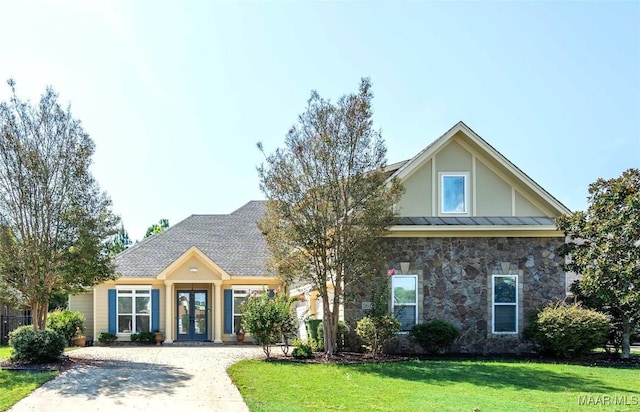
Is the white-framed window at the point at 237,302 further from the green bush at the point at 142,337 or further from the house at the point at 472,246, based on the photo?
the house at the point at 472,246

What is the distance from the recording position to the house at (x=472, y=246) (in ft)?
60.3

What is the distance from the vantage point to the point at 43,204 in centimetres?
1563

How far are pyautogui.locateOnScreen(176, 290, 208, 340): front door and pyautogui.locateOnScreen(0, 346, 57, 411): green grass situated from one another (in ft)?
35.6

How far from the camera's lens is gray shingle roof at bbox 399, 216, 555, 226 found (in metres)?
18.4

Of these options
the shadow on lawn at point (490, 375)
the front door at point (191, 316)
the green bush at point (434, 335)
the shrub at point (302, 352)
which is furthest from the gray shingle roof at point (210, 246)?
the shadow on lawn at point (490, 375)

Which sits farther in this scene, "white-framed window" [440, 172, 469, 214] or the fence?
the fence

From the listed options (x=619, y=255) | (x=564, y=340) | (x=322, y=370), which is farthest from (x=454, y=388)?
(x=619, y=255)

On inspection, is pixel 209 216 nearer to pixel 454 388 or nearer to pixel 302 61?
pixel 302 61

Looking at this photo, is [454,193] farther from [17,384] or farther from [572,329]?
[17,384]

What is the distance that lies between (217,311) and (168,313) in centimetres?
179

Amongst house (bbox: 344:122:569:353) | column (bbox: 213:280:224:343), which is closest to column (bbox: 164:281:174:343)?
column (bbox: 213:280:224:343)

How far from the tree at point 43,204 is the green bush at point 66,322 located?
570 cm

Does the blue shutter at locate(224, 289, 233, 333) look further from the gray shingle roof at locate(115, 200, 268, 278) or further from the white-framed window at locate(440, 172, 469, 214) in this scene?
the white-framed window at locate(440, 172, 469, 214)

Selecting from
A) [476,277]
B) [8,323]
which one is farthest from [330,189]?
[8,323]
